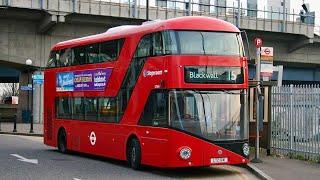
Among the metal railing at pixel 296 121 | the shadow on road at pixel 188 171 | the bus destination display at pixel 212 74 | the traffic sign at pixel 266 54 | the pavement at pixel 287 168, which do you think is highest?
the traffic sign at pixel 266 54

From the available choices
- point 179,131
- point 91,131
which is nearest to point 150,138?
point 179,131

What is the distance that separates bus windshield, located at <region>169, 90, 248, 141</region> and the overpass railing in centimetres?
2515

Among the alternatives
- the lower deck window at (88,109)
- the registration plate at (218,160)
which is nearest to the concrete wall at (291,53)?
the lower deck window at (88,109)

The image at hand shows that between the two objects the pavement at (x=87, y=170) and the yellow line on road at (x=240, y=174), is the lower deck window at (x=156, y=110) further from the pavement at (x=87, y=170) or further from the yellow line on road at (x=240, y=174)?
the yellow line on road at (x=240, y=174)

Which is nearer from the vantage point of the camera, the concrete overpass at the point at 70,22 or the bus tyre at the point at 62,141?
the bus tyre at the point at 62,141

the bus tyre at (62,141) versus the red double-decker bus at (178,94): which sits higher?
the red double-decker bus at (178,94)

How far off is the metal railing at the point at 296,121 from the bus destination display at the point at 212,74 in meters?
Answer: 2.96

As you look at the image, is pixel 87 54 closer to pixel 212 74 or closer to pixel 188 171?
pixel 188 171

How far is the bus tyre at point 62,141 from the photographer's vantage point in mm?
21234

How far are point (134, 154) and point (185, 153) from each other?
7.16 ft

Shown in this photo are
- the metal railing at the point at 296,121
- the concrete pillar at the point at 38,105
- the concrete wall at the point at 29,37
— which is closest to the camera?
the metal railing at the point at 296,121

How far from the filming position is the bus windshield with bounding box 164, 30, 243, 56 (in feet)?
48.1

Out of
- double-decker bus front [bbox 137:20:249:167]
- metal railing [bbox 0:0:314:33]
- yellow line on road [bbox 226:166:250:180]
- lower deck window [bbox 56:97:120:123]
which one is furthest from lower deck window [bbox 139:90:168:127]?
metal railing [bbox 0:0:314:33]

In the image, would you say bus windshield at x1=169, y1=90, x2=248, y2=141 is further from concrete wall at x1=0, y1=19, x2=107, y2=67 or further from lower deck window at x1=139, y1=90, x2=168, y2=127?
concrete wall at x1=0, y1=19, x2=107, y2=67
